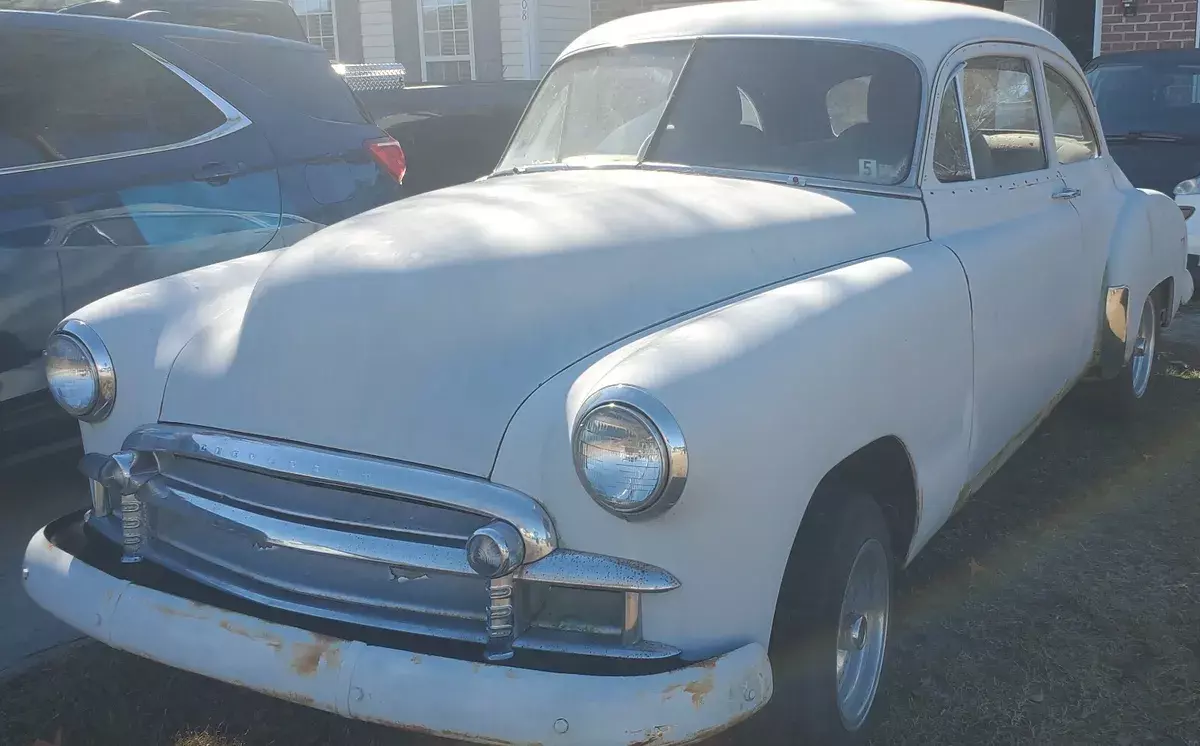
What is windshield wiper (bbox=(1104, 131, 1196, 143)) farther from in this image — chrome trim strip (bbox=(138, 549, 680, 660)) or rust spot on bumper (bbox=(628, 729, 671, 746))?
rust spot on bumper (bbox=(628, 729, 671, 746))

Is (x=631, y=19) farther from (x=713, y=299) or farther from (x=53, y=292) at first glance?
(x=53, y=292)

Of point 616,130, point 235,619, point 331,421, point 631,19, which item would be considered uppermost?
point 631,19

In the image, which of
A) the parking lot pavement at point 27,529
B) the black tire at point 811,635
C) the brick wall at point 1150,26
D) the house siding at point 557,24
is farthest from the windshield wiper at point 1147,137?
the house siding at point 557,24

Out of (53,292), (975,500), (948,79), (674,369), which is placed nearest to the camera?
(674,369)

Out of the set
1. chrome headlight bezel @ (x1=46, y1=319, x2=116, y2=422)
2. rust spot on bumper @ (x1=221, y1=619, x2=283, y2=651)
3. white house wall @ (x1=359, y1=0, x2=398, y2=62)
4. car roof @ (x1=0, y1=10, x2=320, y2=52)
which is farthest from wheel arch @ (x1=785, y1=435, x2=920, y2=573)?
white house wall @ (x1=359, y1=0, x2=398, y2=62)

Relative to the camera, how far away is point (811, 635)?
2324 millimetres

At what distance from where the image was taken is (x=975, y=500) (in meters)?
4.42

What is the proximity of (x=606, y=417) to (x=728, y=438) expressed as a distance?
23 cm

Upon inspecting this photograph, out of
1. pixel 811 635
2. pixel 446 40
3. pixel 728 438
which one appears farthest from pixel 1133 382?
pixel 446 40

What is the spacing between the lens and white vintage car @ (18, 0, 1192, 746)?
2.10m

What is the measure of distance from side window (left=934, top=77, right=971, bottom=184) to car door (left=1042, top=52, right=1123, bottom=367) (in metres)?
0.67

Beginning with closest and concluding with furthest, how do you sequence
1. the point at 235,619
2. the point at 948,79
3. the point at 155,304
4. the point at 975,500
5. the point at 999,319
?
1. the point at 235,619
2. the point at 155,304
3. the point at 999,319
4. the point at 948,79
5. the point at 975,500

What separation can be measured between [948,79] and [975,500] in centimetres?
170

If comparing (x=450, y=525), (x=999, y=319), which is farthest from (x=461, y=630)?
(x=999, y=319)
